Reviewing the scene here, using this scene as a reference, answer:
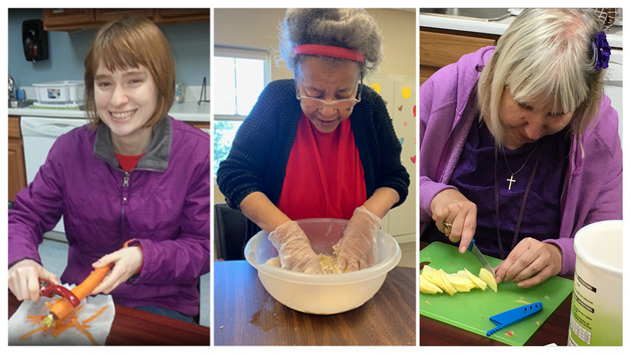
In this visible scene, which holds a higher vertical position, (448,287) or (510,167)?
(510,167)

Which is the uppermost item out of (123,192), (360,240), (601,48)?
(601,48)

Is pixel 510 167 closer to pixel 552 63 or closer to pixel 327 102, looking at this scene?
pixel 552 63

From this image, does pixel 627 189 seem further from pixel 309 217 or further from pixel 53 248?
pixel 53 248

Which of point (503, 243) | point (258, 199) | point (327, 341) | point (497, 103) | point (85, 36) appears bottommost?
point (327, 341)

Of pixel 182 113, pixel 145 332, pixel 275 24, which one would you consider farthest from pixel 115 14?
pixel 145 332

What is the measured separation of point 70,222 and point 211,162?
36cm

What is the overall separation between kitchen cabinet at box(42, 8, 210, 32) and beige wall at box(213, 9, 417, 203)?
6 centimetres

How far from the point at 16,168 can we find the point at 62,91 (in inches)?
8.6

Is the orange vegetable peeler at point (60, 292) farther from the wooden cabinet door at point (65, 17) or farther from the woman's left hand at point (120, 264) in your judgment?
the wooden cabinet door at point (65, 17)

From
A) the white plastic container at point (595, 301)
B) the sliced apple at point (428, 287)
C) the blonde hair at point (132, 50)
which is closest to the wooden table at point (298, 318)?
the sliced apple at point (428, 287)

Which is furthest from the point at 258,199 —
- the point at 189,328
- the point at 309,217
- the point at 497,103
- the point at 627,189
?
the point at 627,189

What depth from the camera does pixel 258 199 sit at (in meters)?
0.97

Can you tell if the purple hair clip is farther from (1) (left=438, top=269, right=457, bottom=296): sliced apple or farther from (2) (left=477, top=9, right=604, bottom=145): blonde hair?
(1) (left=438, top=269, right=457, bottom=296): sliced apple

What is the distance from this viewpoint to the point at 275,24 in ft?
3.12
